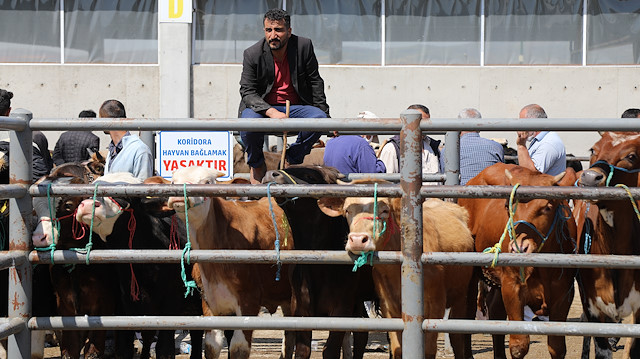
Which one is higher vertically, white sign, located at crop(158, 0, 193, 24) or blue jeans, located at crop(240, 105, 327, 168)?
white sign, located at crop(158, 0, 193, 24)

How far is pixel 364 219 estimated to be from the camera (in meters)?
4.96

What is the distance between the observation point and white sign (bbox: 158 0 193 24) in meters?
15.5

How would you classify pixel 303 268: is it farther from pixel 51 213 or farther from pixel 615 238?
pixel 615 238

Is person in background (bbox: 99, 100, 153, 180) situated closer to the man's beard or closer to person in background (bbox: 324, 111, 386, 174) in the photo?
the man's beard

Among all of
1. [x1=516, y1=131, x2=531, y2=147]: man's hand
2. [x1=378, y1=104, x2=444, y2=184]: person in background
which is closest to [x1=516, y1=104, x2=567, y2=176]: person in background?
[x1=516, y1=131, x2=531, y2=147]: man's hand

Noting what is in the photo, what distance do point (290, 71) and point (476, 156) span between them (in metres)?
2.46

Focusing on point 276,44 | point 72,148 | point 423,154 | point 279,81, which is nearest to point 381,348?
point 423,154

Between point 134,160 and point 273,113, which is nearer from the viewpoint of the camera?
point 273,113

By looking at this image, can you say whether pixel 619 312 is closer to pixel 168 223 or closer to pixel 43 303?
pixel 168 223

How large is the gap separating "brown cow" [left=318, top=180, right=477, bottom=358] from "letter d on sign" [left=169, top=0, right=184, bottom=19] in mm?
9607

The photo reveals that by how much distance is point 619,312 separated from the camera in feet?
21.0

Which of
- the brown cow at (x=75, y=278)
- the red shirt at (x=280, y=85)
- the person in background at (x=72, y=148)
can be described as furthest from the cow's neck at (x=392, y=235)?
the person in background at (x=72, y=148)

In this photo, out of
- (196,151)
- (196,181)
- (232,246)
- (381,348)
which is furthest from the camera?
(381,348)

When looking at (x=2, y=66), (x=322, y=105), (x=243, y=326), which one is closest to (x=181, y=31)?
(x=2, y=66)
